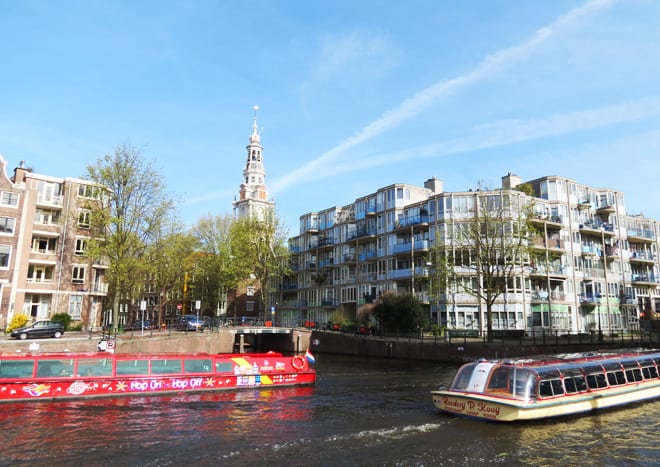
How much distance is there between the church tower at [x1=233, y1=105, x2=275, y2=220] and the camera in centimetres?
11138

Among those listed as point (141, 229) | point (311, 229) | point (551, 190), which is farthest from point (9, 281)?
point (551, 190)

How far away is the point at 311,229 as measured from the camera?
8306 cm

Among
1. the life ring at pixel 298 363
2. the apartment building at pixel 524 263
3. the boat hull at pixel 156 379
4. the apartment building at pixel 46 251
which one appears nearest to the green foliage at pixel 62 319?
the apartment building at pixel 46 251

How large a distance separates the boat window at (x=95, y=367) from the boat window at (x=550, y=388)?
65.2ft

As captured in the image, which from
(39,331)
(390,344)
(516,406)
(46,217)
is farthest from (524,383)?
(46,217)

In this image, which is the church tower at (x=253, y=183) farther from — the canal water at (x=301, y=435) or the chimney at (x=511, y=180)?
the canal water at (x=301, y=435)

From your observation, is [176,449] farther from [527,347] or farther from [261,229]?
[261,229]

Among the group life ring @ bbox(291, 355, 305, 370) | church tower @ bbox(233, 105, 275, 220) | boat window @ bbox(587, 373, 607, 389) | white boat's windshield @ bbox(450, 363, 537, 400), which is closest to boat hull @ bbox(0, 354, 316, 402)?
life ring @ bbox(291, 355, 305, 370)

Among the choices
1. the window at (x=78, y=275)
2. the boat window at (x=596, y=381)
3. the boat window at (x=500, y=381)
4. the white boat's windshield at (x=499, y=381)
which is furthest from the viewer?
the window at (x=78, y=275)

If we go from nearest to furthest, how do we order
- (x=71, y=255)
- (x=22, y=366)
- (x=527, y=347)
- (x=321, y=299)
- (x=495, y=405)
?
(x=495, y=405), (x=22, y=366), (x=527, y=347), (x=71, y=255), (x=321, y=299)

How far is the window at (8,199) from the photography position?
48.0 m

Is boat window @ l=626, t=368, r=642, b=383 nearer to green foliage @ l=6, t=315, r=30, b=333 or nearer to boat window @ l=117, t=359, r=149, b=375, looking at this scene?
boat window @ l=117, t=359, r=149, b=375

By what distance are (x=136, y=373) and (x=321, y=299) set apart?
53641mm

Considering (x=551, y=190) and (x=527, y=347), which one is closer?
(x=527, y=347)
